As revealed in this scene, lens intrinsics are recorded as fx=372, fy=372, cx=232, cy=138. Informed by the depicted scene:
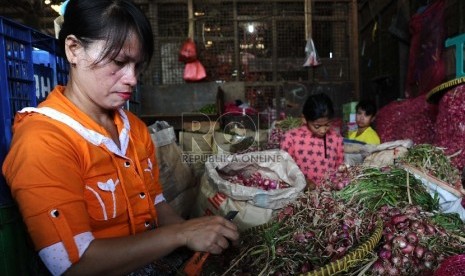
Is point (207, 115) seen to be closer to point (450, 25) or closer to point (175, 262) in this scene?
point (450, 25)

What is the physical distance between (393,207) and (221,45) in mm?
7577

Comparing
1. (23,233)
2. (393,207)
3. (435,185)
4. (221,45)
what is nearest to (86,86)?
(23,233)

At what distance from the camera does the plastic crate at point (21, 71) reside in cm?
138

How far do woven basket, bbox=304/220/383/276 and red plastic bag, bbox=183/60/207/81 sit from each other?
7.05 metres

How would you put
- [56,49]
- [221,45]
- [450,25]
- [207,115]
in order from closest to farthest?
1. [56,49]
2. [450,25]
3. [207,115]
4. [221,45]

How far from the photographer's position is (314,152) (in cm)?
349

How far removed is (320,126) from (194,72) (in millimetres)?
5254

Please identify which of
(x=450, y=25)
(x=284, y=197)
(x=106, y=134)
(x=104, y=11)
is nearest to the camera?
(x=104, y=11)

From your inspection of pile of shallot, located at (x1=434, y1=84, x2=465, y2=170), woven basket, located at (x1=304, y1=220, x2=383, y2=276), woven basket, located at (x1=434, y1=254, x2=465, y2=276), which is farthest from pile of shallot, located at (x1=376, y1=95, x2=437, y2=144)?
woven basket, located at (x1=434, y1=254, x2=465, y2=276)

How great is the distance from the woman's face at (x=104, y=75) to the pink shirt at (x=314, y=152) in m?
2.35

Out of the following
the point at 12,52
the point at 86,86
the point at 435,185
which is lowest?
the point at 435,185

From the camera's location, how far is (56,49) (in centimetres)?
195

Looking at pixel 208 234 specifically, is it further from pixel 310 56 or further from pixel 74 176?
pixel 310 56

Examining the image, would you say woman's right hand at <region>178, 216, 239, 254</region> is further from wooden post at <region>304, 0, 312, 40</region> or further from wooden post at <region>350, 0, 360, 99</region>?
wooden post at <region>350, 0, 360, 99</region>
